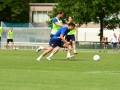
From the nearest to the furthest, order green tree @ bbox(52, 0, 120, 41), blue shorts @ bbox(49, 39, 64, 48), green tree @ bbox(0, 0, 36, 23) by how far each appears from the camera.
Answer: blue shorts @ bbox(49, 39, 64, 48) → green tree @ bbox(52, 0, 120, 41) → green tree @ bbox(0, 0, 36, 23)

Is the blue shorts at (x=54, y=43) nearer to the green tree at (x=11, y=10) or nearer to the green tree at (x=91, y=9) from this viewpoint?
the green tree at (x=91, y=9)

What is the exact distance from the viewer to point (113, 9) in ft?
217

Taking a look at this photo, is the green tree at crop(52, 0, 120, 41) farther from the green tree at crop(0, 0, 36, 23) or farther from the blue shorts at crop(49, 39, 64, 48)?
the blue shorts at crop(49, 39, 64, 48)

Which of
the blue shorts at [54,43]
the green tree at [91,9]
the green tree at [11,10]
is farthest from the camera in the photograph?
the green tree at [11,10]

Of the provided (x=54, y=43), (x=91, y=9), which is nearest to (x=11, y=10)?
(x=91, y=9)

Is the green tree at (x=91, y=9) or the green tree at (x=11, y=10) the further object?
the green tree at (x=11, y=10)

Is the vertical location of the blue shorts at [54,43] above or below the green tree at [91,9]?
below

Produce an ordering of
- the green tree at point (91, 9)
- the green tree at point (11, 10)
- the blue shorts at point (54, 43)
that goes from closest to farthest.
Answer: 1. the blue shorts at point (54, 43)
2. the green tree at point (91, 9)
3. the green tree at point (11, 10)

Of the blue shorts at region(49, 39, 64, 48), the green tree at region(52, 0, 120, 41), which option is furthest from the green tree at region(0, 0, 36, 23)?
the blue shorts at region(49, 39, 64, 48)

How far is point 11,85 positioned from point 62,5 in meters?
57.0

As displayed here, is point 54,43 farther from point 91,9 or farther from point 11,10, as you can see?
point 11,10

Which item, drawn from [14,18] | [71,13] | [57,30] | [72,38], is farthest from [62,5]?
[57,30]


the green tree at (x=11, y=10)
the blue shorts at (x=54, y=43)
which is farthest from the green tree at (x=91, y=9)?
the blue shorts at (x=54, y=43)

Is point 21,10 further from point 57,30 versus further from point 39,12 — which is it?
point 57,30
